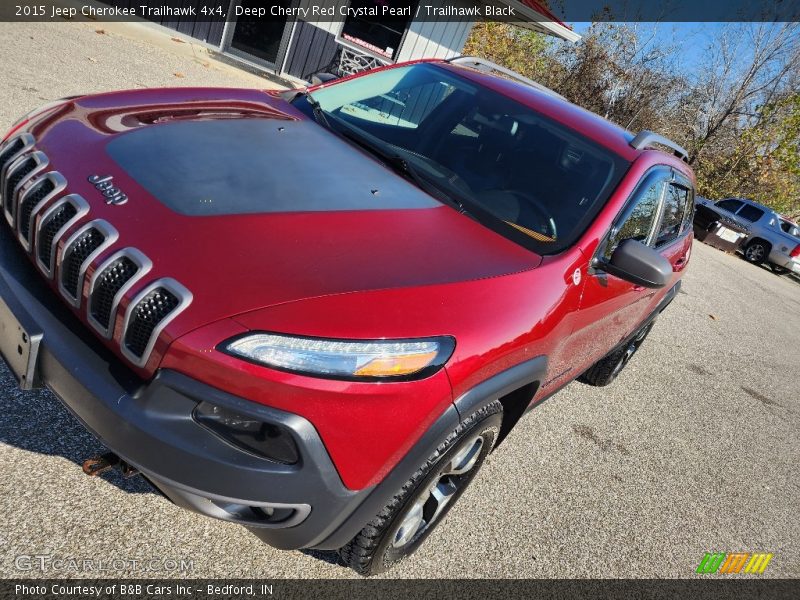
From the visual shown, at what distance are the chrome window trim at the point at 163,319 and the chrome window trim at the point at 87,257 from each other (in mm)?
204

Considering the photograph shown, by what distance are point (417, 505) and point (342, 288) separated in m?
0.84

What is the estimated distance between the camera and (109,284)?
172 cm

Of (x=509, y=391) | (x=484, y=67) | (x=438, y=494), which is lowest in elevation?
(x=438, y=494)

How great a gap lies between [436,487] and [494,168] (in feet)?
4.86

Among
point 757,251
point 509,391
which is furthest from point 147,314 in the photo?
point 757,251

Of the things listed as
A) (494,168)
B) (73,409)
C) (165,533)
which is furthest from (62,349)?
(494,168)

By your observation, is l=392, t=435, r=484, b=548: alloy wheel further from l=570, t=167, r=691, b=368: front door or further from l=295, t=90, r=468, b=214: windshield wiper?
l=295, t=90, r=468, b=214: windshield wiper

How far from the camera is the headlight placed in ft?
5.37

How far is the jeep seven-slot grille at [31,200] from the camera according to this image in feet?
6.49

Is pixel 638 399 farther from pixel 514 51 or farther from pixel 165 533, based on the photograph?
pixel 514 51

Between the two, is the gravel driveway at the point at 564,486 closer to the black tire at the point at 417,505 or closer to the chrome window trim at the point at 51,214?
the black tire at the point at 417,505

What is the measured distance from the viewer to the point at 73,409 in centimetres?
175

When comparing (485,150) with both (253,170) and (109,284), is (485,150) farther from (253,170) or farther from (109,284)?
(109,284)

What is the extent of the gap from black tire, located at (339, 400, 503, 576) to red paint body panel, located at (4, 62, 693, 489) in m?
0.18
